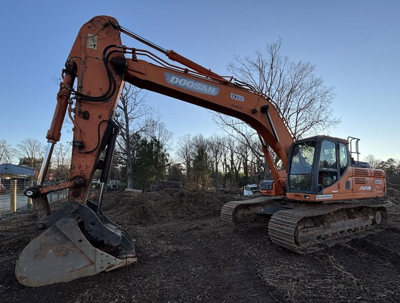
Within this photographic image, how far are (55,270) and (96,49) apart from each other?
3.60 meters

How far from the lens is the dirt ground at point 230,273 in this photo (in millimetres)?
3211

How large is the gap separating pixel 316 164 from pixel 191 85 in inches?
132

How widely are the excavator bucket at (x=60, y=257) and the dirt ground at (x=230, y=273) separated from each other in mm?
133

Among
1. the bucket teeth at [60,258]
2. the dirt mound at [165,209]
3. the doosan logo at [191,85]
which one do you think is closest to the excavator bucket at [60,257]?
the bucket teeth at [60,258]

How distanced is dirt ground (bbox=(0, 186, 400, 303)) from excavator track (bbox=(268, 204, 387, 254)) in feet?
0.74

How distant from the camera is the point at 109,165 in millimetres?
4152

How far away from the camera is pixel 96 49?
419 centimetres

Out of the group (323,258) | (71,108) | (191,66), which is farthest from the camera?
(191,66)

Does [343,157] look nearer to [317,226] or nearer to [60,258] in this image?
[317,226]

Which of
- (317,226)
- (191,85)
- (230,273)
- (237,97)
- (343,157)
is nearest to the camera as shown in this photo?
(230,273)

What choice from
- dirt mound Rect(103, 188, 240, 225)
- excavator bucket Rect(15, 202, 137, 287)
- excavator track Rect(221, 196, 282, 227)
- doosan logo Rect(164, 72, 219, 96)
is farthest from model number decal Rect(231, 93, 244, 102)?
dirt mound Rect(103, 188, 240, 225)

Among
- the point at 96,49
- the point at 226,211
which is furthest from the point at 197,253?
the point at 96,49

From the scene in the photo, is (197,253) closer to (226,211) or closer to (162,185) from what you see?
(226,211)

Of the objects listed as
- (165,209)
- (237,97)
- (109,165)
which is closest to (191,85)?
(237,97)
